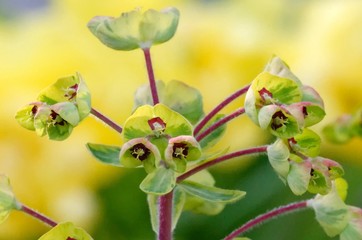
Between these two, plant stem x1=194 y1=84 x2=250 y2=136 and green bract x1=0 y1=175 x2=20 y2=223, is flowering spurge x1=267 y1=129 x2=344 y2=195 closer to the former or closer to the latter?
plant stem x1=194 y1=84 x2=250 y2=136

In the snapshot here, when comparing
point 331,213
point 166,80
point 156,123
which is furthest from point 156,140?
point 166,80

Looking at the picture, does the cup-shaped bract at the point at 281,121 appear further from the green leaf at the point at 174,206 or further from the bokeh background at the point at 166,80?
the bokeh background at the point at 166,80

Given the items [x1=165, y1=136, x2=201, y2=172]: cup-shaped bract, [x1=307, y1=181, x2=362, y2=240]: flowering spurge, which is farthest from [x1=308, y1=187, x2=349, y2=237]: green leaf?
[x1=165, y1=136, x2=201, y2=172]: cup-shaped bract

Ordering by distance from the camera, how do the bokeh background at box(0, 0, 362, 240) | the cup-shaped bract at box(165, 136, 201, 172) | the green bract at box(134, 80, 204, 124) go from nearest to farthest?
1. the cup-shaped bract at box(165, 136, 201, 172)
2. the green bract at box(134, 80, 204, 124)
3. the bokeh background at box(0, 0, 362, 240)

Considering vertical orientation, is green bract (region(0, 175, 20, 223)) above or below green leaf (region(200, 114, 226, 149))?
below

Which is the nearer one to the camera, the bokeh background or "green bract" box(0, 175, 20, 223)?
"green bract" box(0, 175, 20, 223)
